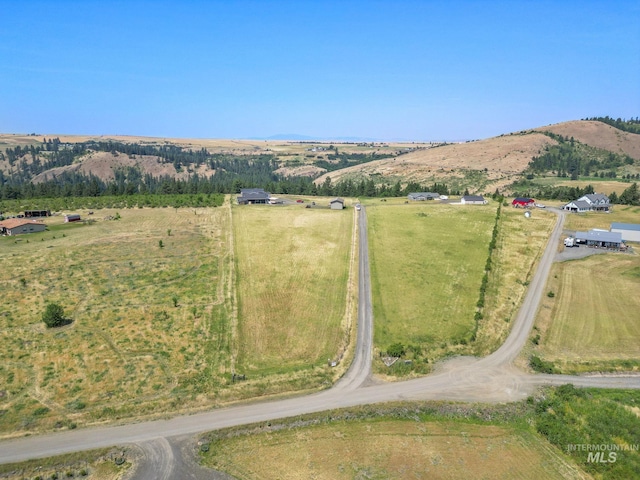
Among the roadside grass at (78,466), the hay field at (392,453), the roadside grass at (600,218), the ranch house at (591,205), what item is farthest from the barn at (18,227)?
the ranch house at (591,205)

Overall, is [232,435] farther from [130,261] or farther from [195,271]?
[130,261]

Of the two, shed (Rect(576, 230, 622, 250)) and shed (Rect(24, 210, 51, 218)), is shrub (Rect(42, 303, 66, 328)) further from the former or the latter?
shed (Rect(576, 230, 622, 250))

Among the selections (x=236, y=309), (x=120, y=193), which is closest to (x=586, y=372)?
(x=236, y=309)

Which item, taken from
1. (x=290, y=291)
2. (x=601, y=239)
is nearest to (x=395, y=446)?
(x=290, y=291)

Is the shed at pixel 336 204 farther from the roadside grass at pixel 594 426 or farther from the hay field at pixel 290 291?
the roadside grass at pixel 594 426

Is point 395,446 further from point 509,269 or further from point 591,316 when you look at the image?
point 509,269

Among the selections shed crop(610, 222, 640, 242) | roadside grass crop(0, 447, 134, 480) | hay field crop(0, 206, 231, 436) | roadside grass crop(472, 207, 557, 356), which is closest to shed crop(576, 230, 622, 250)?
shed crop(610, 222, 640, 242)
